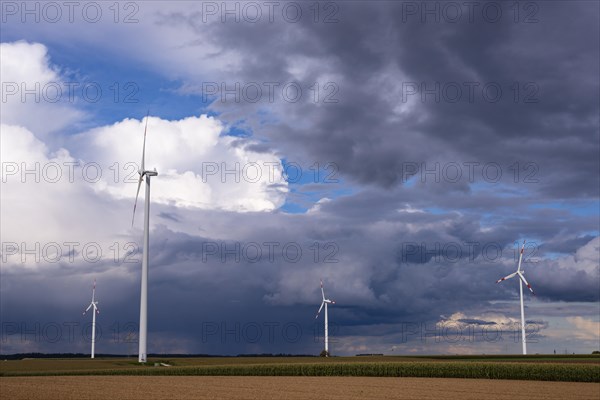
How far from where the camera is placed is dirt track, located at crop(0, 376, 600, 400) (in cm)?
4947

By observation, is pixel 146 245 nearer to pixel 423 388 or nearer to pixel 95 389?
pixel 95 389

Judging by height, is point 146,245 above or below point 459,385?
above

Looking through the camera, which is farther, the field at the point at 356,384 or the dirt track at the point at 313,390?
the field at the point at 356,384

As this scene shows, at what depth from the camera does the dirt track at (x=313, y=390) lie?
49469 millimetres

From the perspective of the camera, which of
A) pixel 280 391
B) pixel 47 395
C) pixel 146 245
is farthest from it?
pixel 146 245

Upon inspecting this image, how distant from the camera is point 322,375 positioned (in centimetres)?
8094

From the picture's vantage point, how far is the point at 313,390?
182 ft

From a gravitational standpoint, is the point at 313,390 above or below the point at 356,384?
above

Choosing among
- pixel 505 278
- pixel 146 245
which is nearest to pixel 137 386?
pixel 146 245

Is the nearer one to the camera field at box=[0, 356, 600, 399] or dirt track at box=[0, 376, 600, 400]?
dirt track at box=[0, 376, 600, 400]

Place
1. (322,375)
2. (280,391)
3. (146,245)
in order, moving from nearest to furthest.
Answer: (280,391) < (322,375) < (146,245)

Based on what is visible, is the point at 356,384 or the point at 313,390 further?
the point at 356,384

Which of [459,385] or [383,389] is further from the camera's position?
[459,385]

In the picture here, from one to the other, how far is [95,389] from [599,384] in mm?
43248
